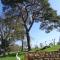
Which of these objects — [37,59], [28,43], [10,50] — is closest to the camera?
[37,59]

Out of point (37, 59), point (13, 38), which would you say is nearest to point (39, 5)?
point (13, 38)

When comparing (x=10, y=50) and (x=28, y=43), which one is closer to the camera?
(x=28, y=43)

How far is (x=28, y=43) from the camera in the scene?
4250 cm

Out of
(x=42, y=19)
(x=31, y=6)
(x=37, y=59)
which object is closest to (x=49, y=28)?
(x=42, y=19)

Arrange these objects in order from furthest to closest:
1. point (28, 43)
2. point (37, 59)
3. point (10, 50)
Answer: point (10, 50) → point (28, 43) → point (37, 59)

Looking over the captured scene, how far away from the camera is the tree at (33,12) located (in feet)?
142

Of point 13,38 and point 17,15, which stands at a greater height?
point 17,15

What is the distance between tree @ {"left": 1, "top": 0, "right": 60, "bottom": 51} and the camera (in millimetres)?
43156

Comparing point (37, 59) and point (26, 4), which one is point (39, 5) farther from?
point (37, 59)

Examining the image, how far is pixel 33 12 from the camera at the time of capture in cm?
4378

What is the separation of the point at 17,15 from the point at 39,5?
12.5ft

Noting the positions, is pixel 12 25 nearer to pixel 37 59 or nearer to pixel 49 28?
pixel 49 28

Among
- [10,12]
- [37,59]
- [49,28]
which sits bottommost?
[37,59]

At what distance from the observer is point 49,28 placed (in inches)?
1719
